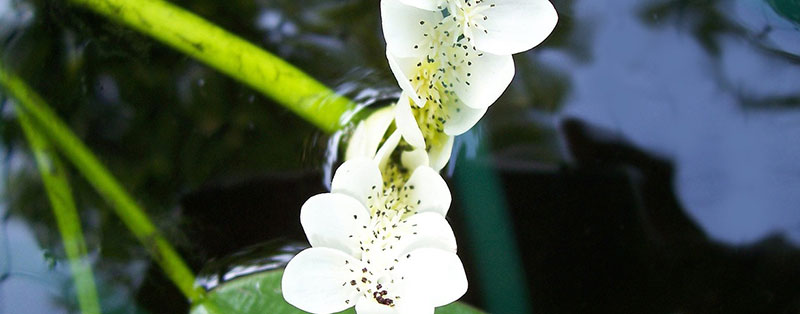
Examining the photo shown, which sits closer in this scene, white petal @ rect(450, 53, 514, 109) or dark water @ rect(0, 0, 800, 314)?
white petal @ rect(450, 53, 514, 109)

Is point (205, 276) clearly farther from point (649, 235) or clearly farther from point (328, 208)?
point (649, 235)

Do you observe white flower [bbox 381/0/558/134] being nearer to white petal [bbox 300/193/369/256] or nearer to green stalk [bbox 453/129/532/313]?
white petal [bbox 300/193/369/256]

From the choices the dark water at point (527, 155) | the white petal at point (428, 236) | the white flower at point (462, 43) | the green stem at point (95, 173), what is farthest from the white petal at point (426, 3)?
the green stem at point (95, 173)

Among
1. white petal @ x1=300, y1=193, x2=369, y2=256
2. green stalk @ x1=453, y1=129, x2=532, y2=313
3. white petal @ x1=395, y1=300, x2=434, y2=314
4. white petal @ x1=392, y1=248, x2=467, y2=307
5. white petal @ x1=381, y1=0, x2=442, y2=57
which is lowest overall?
green stalk @ x1=453, y1=129, x2=532, y2=313

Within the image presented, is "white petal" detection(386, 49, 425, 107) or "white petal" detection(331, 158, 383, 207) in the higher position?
"white petal" detection(386, 49, 425, 107)

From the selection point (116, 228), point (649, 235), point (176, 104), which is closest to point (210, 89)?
point (176, 104)

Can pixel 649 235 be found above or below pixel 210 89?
below

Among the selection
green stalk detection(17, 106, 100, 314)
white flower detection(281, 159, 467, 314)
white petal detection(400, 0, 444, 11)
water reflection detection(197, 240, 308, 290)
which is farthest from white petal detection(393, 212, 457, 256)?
green stalk detection(17, 106, 100, 314)
